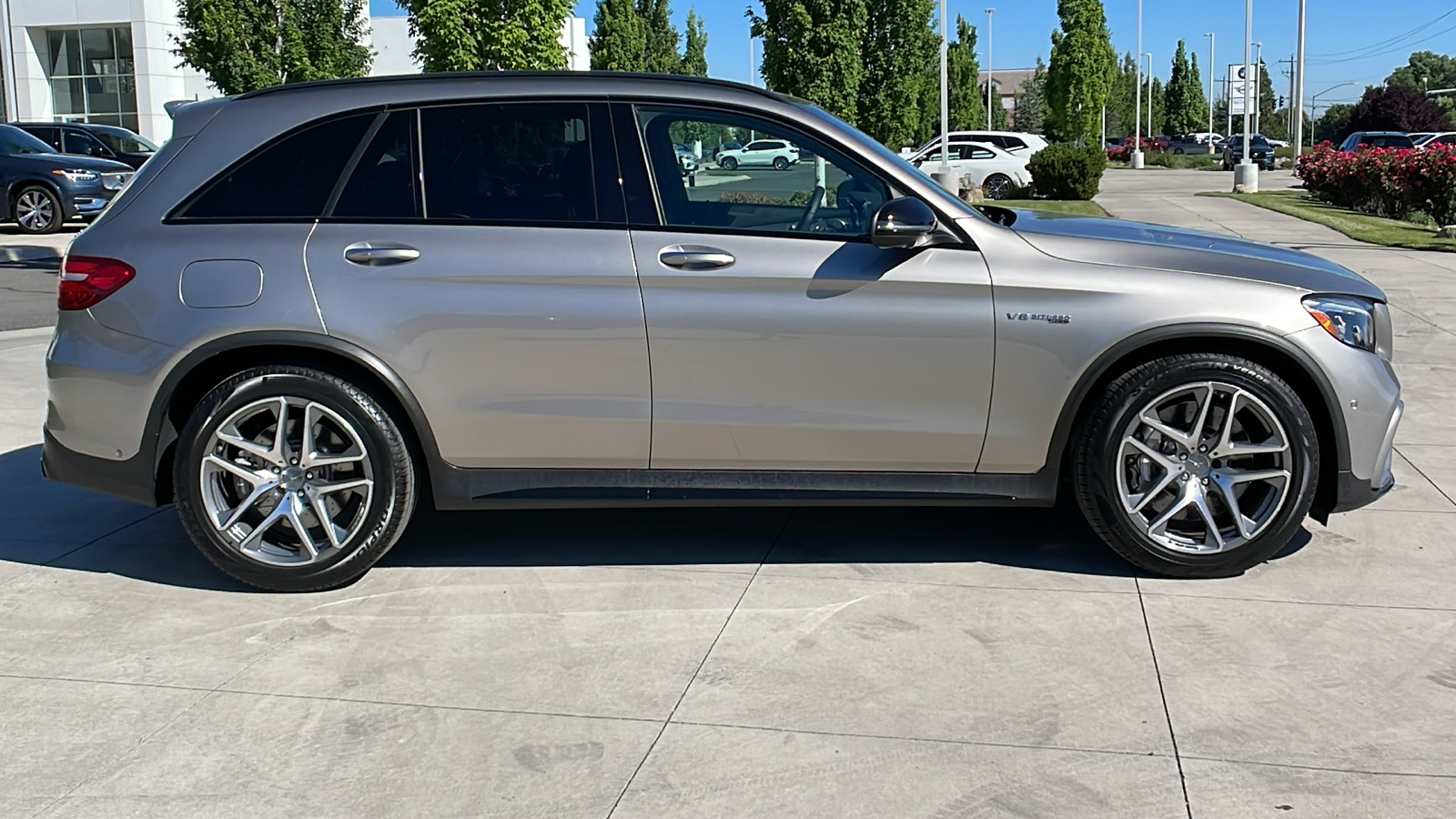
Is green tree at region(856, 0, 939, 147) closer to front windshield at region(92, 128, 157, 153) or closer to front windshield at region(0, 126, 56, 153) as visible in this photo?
front windshield at region(92, 128, 157, 153)

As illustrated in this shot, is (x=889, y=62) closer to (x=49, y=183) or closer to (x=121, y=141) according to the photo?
(x=49, y=183)

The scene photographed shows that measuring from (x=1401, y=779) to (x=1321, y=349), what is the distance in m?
1.72

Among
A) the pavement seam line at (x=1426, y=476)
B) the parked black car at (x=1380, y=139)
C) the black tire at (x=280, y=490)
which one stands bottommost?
the pavement seam line at (x=1426, y=476)

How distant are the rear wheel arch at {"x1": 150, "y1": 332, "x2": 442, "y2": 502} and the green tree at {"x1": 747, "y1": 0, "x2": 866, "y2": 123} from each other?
18.0 m

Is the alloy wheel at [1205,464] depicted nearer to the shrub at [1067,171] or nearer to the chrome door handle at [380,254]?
the chrome door handle at [380,254]

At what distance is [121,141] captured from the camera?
80.5 ft

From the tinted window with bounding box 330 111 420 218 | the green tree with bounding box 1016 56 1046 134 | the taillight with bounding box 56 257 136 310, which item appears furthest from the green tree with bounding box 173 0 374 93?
the green tree with bounding box 1016 56 1046 134

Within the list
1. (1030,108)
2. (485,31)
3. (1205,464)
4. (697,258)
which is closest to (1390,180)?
(485,31)

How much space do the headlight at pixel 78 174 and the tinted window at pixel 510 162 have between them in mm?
18073

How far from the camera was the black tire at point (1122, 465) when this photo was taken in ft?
15.3

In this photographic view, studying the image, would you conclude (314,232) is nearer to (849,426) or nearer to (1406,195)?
(849,426)

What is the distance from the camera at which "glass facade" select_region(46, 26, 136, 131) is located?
4128 cm

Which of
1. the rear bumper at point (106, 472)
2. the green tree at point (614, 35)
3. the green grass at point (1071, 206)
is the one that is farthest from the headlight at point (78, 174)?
A: the green tree at point (614, 35)

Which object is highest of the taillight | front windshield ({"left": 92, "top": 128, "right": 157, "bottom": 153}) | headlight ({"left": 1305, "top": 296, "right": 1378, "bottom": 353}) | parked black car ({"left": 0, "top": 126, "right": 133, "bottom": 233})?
front windshield ({"left": 92, "top": 128, "right": 157, "bottom": 153})
